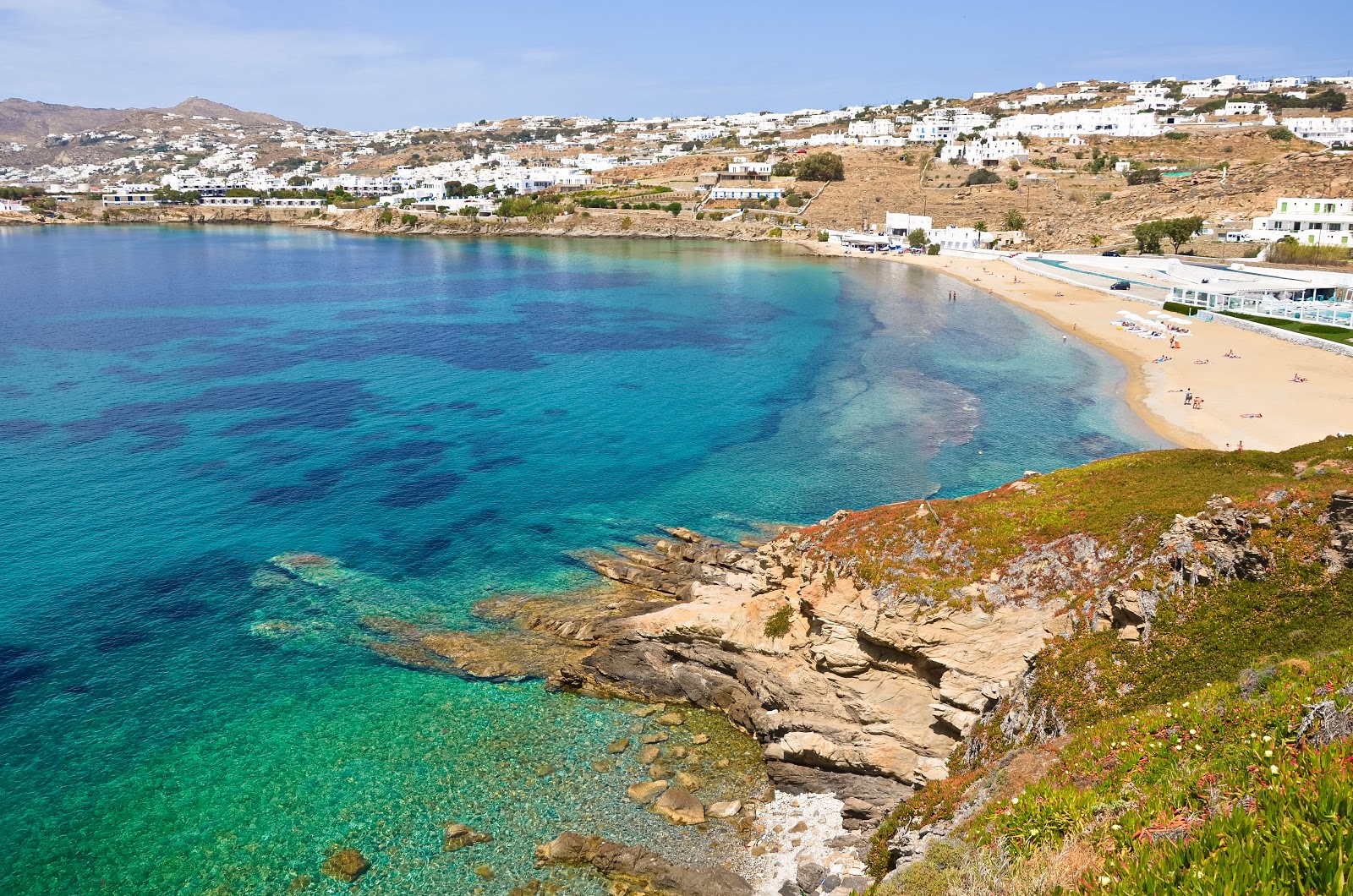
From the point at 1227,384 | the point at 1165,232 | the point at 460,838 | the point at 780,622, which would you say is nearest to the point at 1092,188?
the point at 1165,232

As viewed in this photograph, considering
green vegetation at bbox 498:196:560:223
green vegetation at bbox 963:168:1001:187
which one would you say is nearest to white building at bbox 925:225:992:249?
green vegetation at bbox 963:168:1001:187

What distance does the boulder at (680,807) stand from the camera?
19.1 metres

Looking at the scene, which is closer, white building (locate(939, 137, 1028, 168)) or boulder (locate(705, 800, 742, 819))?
boulder (locate(705, 800, 742, 819))

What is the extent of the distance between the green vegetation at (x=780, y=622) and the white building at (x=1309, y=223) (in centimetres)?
8927

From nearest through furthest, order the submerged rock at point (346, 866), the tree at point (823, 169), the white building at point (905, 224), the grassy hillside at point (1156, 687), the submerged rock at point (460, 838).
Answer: the grassy hillside at point (1156, 687) < the submerged rock at point (346, 866) < the submerged rock at point (460, 838) < the white building at point (905, 224) < the tree at point (823, 169)

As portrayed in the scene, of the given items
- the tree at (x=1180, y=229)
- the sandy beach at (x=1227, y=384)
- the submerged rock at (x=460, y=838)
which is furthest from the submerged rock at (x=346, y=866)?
the tree at (x=1180, y=229)

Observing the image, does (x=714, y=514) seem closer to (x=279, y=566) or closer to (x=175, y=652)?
(x=279, y=566)

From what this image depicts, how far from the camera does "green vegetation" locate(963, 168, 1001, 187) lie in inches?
5886

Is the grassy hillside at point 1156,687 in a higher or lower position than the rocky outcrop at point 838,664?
higher

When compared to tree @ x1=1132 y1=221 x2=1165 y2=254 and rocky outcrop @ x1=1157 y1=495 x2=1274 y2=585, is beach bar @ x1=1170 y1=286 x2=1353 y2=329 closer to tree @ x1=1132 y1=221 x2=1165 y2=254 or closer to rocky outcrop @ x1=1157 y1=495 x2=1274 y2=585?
tree @ x1=1132 y1=221 x2=1165 y2=254

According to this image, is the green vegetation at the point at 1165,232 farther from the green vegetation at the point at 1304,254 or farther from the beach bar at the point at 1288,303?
the beach bar at the point at 1288,303

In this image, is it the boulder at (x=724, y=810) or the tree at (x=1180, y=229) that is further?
the tree at (x=1180, y=229)

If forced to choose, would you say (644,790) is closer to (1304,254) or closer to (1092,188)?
(1304,254)

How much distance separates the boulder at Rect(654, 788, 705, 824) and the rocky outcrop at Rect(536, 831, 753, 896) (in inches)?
49.8
